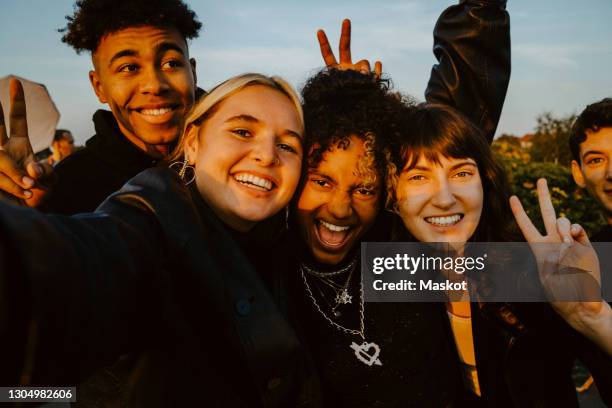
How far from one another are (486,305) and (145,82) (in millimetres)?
2112

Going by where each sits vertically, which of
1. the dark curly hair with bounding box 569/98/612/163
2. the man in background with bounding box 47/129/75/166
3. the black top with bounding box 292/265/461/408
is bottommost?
the black top with bounding box 292/265/461/408

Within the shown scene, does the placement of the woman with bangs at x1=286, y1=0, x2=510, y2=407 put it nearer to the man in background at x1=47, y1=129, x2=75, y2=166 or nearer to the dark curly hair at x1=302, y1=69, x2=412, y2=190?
the dark curly hair at x1=302, y1=69, x2=412, y2=190

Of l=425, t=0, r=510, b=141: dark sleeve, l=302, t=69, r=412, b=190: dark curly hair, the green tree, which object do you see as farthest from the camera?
the green tree

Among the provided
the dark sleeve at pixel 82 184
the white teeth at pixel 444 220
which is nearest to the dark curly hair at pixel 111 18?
the dark sleeve at pixel 82 184

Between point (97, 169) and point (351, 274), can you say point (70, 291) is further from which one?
point (97, 169)

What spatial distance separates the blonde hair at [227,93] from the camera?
198cm

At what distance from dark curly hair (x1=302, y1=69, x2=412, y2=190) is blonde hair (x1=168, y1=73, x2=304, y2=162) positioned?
0.56 feet

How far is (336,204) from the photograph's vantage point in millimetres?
2170

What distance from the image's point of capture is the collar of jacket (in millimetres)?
2568

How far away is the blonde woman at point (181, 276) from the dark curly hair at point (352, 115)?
0.61 ft

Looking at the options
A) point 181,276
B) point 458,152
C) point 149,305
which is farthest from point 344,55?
point 149,305

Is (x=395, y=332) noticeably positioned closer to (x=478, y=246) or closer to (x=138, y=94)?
(x=478, y=246)

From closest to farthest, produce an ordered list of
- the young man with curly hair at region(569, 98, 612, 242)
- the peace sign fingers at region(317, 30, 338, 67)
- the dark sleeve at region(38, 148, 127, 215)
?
the dark sleeve at region(38, 148, 127, 215) → the peace sign fingers at region(317, 30, 338, 67) → the young man with curly hair at region(569, 98, 612, 242)

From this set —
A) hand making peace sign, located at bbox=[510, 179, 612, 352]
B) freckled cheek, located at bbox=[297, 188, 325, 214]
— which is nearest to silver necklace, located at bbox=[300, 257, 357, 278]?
freckled cheek, located at bbox=[297, 188, 325, 214]
